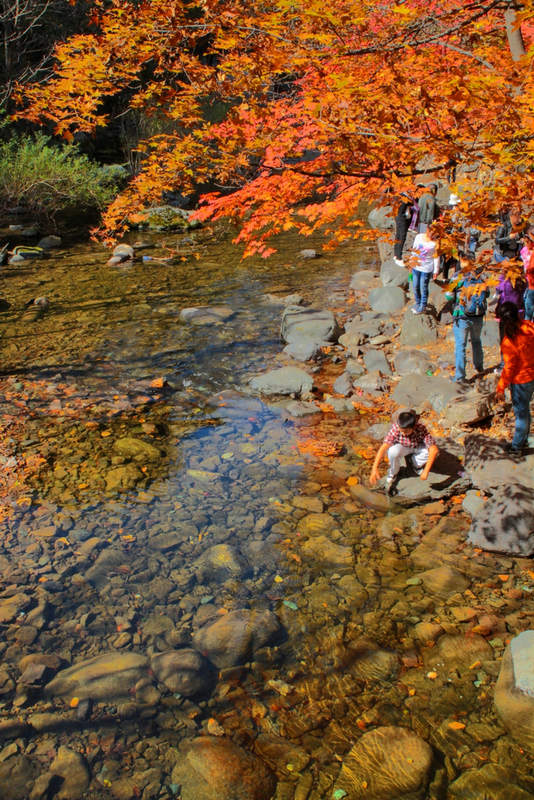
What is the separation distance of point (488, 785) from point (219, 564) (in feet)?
8.38

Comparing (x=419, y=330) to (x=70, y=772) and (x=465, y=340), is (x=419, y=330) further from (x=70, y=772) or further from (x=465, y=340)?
(x=70, y=772)

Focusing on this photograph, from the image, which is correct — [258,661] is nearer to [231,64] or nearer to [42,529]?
[42,529]

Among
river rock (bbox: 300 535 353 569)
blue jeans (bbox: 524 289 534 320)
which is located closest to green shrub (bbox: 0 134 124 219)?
blue jeans (bbox: 524 289 534 320)

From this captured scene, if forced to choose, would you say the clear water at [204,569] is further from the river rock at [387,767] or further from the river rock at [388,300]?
the river rock at [388,300]

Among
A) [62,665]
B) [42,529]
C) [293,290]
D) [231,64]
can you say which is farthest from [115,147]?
[62,665]

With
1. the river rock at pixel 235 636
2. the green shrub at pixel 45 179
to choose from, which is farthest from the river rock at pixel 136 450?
the green shrub at pixel 45 179

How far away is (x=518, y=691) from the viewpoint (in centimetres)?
351

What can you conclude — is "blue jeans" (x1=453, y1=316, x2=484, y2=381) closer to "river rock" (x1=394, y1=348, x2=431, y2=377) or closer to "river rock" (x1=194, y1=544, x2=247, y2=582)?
"river rock" (x1=394, y1=348, x2=431, y2=377)

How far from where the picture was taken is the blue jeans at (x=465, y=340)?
695cm

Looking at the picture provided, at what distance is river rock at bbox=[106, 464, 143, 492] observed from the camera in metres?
6.20

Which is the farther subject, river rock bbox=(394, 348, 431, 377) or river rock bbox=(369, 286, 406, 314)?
river rock bbox=(369, 286, 406, 314)

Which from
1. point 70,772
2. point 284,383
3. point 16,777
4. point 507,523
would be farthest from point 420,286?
point 16,777

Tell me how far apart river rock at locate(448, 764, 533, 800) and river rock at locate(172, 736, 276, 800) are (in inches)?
40.4

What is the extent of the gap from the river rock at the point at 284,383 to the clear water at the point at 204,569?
32 centimetres
